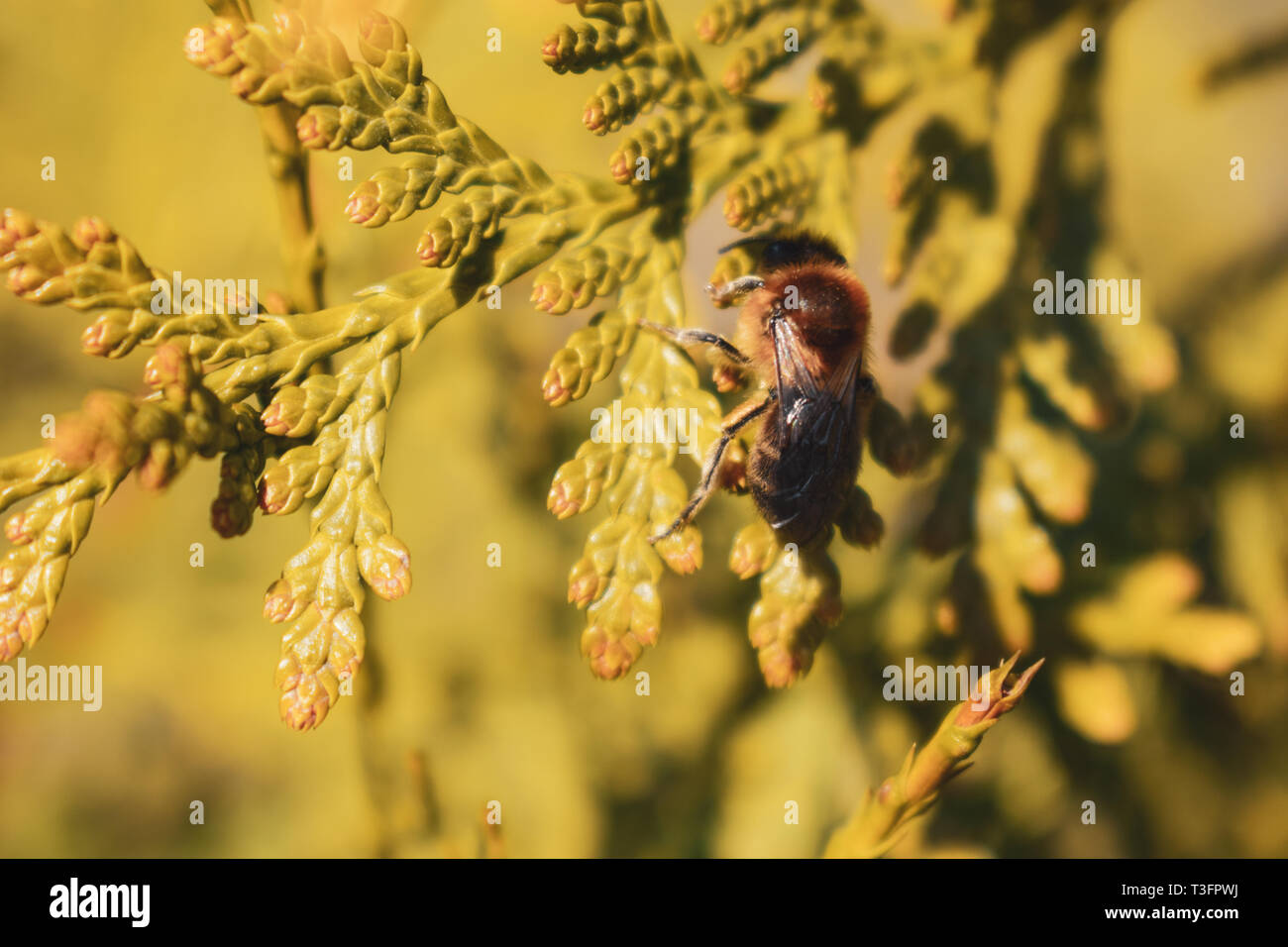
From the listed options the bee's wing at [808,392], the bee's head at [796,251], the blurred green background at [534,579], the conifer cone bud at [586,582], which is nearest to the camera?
the conifer cone bud at [586,582]

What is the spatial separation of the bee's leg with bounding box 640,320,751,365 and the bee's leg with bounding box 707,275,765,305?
8cm

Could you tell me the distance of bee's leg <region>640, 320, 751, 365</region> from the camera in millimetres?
1482

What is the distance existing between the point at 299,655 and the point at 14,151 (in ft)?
5.18

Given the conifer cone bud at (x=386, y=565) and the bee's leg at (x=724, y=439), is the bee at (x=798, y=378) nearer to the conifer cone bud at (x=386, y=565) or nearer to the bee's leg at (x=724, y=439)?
the bee's leg at (x=724, y=439)

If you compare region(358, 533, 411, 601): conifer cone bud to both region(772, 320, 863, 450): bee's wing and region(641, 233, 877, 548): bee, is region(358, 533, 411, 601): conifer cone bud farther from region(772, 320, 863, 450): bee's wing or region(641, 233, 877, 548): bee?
region(772, 320, 863, 450): bee's wing

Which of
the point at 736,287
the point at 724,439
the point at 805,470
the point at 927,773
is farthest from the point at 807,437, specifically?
the point at 927,773

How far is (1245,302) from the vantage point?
197 centimetres

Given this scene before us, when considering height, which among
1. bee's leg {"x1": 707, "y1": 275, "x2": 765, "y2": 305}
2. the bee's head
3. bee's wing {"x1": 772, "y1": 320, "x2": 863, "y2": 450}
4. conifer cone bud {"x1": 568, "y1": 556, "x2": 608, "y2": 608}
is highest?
the bee's head

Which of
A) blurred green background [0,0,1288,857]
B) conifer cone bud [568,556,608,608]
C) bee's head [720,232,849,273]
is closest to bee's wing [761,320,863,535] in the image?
bee's head [720,232,849,273]

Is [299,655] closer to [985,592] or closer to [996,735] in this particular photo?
[985,592]

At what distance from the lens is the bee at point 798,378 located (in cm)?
141

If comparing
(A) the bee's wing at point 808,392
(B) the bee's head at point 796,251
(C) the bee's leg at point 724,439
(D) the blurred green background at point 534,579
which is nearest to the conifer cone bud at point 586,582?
(C) the bee's leg at point 724,439

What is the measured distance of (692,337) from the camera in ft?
4.94

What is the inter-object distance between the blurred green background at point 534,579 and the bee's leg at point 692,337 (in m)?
0.32
